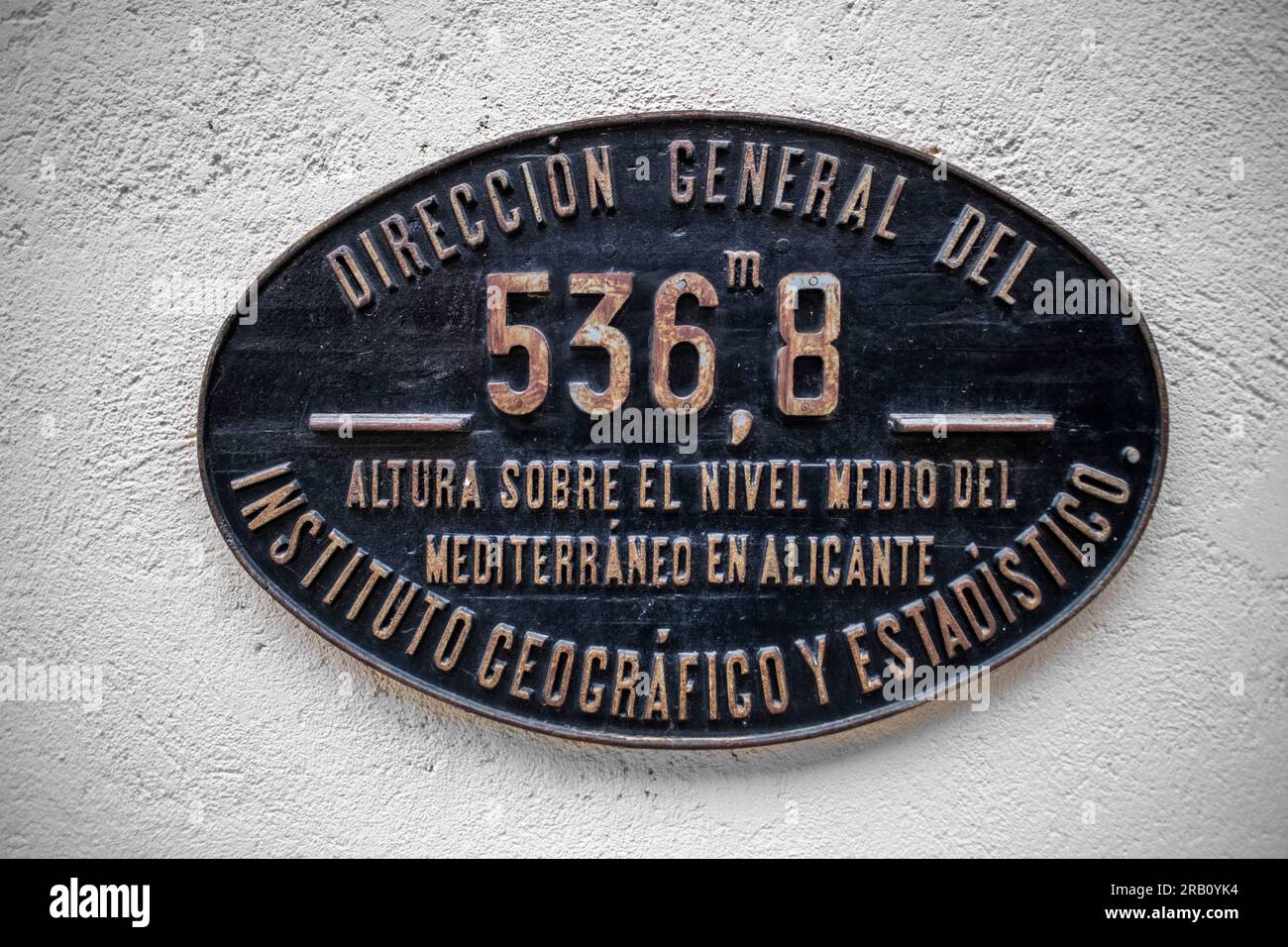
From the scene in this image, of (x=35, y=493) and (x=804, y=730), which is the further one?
(x=35, y=493)

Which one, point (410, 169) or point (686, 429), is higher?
point (410, 169)

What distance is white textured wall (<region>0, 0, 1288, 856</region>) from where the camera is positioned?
1779mm

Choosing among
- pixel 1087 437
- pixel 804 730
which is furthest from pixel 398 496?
pixel 1087 437

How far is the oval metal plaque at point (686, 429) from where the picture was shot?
5.62 feet

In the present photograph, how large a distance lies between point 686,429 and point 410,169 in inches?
35.6

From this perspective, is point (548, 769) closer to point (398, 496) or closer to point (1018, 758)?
point (398, 496)

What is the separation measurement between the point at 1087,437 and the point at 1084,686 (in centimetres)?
59

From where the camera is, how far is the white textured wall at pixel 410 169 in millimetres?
1779

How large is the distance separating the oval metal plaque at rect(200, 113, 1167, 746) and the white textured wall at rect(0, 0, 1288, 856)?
0.52 feet

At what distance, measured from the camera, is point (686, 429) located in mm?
1748

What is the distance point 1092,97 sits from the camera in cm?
178

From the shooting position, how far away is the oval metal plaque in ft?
5.62

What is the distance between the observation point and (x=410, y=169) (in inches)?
71.8

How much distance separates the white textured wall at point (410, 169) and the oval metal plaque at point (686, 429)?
0.52 feet
